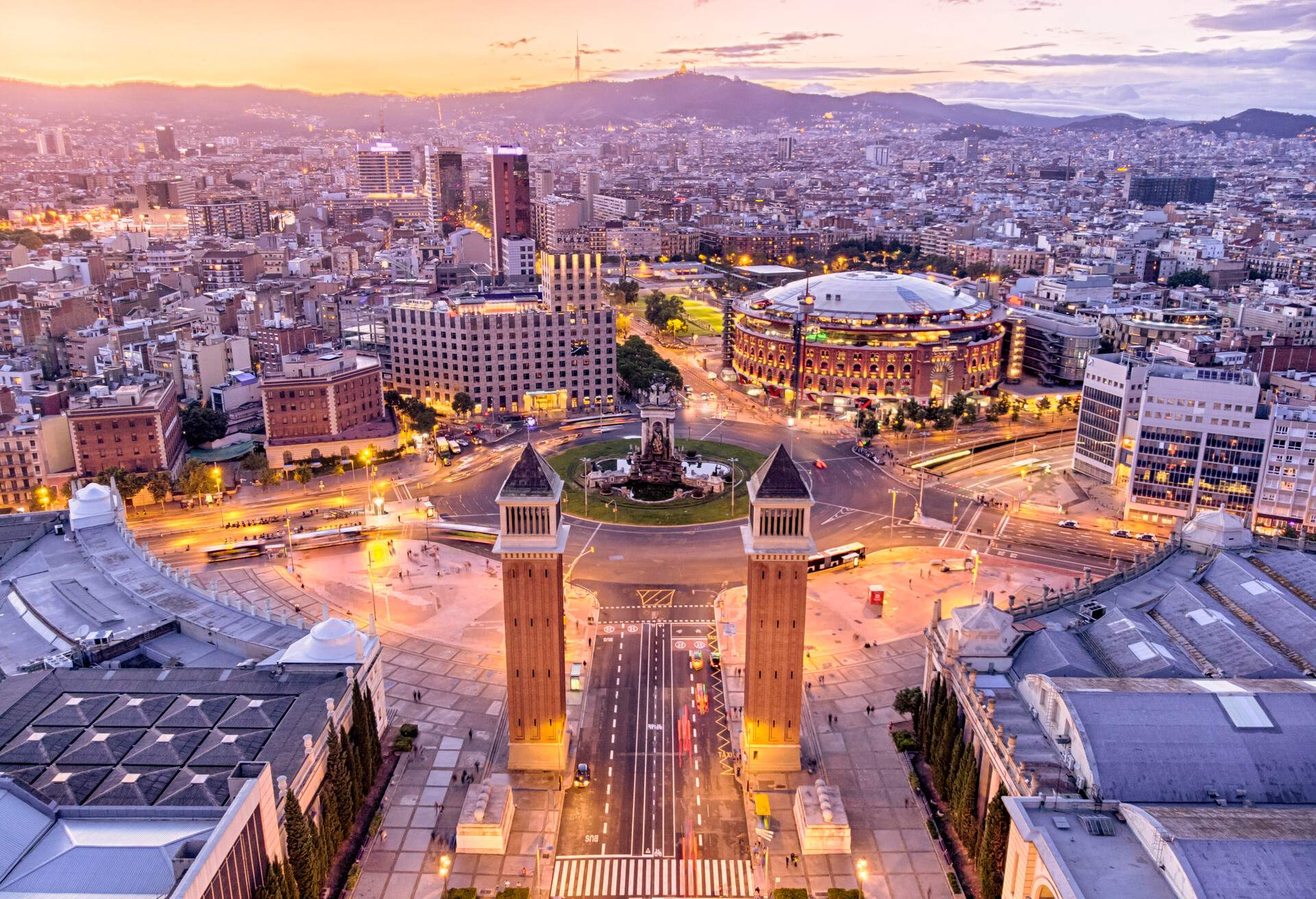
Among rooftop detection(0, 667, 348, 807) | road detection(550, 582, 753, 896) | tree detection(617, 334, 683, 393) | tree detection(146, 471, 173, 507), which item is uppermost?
rooftop detection(0, 667, 348, 807)

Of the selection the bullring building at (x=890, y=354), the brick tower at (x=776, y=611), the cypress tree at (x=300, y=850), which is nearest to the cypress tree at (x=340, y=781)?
the cypress tree at (x=300, y=850)

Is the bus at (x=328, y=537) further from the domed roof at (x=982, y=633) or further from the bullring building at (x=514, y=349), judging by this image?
the domed roof at (x=982, y=633)

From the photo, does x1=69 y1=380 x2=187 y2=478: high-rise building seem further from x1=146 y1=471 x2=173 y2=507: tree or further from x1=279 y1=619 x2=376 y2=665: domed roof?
x1=279 y1=619 x2=376 y2=665: domed roof

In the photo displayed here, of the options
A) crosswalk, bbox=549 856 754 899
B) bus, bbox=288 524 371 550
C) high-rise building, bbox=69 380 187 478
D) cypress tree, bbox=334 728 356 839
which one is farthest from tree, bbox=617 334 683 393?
crosswalk, bbox=549 856 754 899

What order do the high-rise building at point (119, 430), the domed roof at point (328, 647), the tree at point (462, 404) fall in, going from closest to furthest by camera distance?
1. the domed roof at point (328, 647)
2. the high-rise building at point (119, 430)
3. the tree at point (462, 404)

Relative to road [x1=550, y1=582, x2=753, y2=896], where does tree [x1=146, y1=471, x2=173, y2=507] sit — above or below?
above

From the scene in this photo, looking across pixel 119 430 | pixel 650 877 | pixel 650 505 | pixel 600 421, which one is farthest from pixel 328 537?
pixel 650 877

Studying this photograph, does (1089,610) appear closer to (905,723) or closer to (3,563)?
(905,723)

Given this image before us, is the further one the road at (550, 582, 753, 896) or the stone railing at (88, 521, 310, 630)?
the stone railing at (88, 521, 310, 630)
